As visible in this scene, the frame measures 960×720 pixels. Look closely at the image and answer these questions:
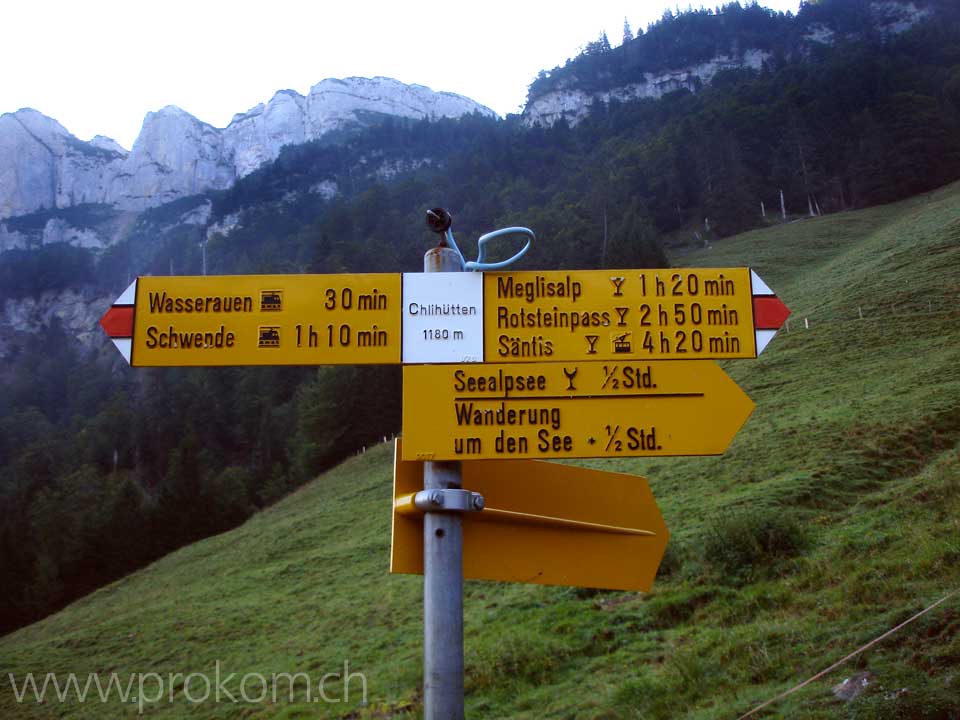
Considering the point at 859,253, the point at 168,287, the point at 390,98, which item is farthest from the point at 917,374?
the point at 390,98

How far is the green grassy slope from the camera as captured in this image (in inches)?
Answer: 218

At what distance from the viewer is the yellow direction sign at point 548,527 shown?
273 cm

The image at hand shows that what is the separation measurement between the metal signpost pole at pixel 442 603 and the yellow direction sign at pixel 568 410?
4.2 inches

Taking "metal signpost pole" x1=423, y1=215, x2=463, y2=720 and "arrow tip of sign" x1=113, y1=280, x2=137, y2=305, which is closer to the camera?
"metal signpost pole" x1=423, y1=215, x2=463, y2=720

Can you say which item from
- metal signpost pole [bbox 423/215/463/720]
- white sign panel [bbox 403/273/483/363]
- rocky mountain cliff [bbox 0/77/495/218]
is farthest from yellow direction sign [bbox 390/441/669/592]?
rocky mountain cliff [bbox 0/77/495/218]

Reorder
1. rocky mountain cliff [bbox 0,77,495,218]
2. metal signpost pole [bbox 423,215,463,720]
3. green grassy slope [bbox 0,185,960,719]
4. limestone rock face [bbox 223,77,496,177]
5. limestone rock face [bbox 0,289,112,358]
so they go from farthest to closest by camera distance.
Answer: limestone rock face [bbox 223,77,496,177] → rocky mountain cliff [bbox 0,77,495,218] → limestone rock face [bbox 0,289,112,358] → green grassy slope [bbox 0,185,960,719] → metal signpost pole [bbox 423,215,463,720]

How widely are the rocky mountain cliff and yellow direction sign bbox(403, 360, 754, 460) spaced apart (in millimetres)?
174075

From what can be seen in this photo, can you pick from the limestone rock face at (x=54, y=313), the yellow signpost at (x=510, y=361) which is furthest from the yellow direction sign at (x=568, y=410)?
the limestone rock face at (x=54, y=313)

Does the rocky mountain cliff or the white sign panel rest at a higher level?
the rocky mountain cliff

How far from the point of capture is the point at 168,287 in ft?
9.54

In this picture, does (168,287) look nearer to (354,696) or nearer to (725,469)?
(354,696)

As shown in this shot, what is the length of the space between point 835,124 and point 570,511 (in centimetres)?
8190

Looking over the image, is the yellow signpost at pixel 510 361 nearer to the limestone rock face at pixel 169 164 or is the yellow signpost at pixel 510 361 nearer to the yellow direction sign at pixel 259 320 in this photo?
the yellow direction sign at pixel 259 320

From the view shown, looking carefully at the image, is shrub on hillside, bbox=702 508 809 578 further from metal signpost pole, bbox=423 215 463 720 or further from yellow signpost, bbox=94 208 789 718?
metal signpost pole, bbox=423 215 463 720
